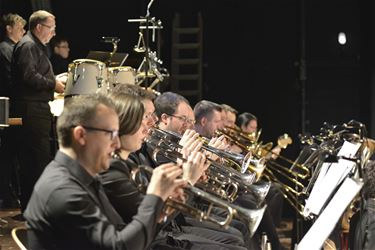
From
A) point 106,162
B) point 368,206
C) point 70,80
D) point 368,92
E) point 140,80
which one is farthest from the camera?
point 368,92

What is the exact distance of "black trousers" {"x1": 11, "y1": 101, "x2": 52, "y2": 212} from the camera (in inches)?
253

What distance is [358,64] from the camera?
33.4 feet

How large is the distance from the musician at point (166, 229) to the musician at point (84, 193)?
15.1 inches

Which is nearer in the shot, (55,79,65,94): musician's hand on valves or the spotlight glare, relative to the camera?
(55,79,65,94): musician's hand on valves

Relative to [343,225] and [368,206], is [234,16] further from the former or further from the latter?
[368,206]

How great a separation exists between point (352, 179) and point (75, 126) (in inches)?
54.8

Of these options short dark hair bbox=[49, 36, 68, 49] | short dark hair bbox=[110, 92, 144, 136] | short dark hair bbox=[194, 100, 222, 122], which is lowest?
short dark hair bbox=[194, 100, 222, 122]

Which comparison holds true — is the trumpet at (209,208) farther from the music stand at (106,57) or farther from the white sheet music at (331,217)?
the music stand at (106,57)

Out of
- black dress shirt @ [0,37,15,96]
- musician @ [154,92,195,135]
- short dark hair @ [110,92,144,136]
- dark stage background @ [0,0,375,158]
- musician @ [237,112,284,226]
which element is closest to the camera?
short dark hair @ [110,92,144,136]

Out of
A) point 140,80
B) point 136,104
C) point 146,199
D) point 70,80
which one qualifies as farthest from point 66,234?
point 140,80

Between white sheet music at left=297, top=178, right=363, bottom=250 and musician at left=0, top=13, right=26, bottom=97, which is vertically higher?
musician at left=0, top=13, right=26, bottom=97

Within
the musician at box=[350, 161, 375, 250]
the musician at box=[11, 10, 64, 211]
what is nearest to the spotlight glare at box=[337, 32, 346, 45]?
the musician at box=[11, 10, 64, 211]

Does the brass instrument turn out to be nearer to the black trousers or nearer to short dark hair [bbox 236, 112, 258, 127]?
the black trousers

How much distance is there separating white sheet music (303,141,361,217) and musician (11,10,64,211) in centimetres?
264
